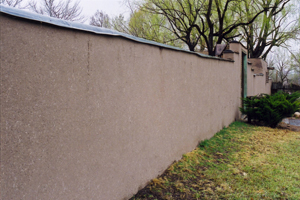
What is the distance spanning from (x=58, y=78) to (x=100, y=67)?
54 cm

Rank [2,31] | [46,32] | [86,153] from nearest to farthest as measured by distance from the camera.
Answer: [2,31]
[46,32]
[86,153]

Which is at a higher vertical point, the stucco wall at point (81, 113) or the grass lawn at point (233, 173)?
the stucco wall at point (81, 113)

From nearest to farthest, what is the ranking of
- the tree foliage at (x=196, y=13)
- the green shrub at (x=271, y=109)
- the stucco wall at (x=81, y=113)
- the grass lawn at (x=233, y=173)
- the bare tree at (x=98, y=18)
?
the stucco wall at (x=81, y=113)
the grass lawn at (x=233, y=173)
the green shrub at (x=271, y=109)
the tree foliage at (x=196, y=13)
the bare tree at (x=98, y=18)

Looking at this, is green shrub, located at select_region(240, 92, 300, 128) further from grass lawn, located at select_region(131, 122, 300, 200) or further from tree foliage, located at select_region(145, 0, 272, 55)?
tree foliage, located at select_region(145, 0, 272, 55)

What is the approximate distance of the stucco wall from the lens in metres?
1.69

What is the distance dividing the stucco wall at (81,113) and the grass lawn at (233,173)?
0.27 meters

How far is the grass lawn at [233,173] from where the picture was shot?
323 centimetres

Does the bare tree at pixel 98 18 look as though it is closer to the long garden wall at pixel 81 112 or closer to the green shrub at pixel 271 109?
the green shrub at pixel 271 109

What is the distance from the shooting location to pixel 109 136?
2.59 meters

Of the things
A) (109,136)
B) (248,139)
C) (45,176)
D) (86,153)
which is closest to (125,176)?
(109,136)

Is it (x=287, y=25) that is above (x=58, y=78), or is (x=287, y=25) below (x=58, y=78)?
above

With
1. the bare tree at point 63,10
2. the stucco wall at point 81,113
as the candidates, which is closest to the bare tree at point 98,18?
the bare tree at point 63,10

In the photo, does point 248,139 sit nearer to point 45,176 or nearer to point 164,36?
point 45,176

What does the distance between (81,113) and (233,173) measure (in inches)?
108
